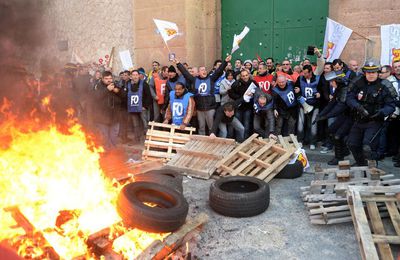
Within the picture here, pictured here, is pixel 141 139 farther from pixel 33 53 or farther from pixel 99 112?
pixel 33 53

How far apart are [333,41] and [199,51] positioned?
13.5ft

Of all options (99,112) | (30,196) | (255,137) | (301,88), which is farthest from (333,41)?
→ (30,196)

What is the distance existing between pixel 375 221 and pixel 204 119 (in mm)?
5028

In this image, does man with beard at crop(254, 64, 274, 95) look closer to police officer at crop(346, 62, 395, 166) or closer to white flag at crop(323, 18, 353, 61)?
white flag at crop(323, 18, 353, 61)

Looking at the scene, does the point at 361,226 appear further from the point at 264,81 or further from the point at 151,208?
the point at 264,81

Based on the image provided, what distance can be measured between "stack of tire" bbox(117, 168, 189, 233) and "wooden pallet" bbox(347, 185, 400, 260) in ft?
6.84

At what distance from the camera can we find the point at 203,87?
29.2 feet

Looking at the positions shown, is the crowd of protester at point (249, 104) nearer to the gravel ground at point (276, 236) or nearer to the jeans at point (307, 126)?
the jeans at point (307, 126)

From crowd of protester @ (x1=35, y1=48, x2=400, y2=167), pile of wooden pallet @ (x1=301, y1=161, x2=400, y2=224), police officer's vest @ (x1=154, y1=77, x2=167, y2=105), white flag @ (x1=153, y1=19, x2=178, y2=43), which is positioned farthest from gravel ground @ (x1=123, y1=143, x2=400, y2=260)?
white flag @ (x1=153, y1=19, x2=178, y2=43)

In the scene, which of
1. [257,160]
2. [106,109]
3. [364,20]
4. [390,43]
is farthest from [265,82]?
[106,109]

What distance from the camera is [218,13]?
12.0 meters

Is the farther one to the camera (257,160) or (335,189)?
(257,160)

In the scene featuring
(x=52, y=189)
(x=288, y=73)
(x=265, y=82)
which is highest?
(x=288, y=73)

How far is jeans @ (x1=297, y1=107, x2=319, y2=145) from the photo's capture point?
862 centimetres
